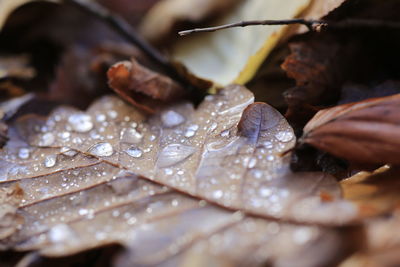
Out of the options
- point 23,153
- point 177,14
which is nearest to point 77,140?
point 23,153

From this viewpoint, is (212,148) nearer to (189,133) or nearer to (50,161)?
(189,133)

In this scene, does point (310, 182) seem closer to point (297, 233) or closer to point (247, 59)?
point (297, 233)

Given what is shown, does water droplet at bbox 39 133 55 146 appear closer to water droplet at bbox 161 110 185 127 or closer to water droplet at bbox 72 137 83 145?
water droplet at bbox 72 137 83 145

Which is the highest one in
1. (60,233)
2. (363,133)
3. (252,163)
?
(363,133)

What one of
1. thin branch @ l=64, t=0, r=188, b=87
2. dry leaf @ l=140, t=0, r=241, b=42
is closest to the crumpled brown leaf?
thin branch @ l=64, t=0, r=188, b=87

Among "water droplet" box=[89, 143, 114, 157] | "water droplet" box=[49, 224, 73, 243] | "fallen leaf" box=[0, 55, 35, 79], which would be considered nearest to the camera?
"water droplet" box=[49, 224, 73, 243]

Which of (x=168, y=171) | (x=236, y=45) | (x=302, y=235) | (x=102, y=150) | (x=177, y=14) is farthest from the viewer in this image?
(x=177, y=14)

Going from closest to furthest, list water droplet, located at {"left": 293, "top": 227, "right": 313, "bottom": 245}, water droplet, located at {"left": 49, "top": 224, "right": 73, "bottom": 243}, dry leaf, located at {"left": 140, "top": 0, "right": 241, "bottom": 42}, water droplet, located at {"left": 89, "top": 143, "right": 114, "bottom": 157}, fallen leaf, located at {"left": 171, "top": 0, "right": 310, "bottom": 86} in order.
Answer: water droplet, located at {"left": 293, "top": 227, "right": 313, "bottom": 245} < water droplet, located at {"left": 49, "top": 224, "right": 73, "bottom": 243} < water droplet, located at {"left": 89, "top": 143, "right": 114, "bottom": 157} < fallen leaf, located at {"left": 171, "top": 0, "right": 310, "bottom": 86} < dry leaf, located at {"left": 140, "top": 0, "right": 241, "bottom": 42}
